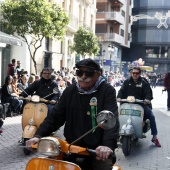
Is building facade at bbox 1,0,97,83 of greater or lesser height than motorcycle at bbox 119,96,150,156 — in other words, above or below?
above

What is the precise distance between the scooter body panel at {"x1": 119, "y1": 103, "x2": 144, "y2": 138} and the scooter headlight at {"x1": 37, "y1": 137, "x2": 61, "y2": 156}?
13.4ft

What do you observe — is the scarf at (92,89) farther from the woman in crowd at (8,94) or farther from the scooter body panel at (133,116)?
the woman in crowd at (8,94)

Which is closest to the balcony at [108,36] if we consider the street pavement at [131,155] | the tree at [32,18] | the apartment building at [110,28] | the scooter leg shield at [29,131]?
the apartment building at [110,28]

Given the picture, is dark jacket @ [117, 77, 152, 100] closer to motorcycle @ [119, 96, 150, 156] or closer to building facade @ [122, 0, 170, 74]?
motorcycle @ [119, 96, 150, 156]

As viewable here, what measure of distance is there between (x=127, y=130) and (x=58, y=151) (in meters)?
3.84

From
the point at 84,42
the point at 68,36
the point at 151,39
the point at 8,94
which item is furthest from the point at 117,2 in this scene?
the point at 8,94

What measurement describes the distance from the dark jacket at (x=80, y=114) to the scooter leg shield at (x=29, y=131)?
2.72m

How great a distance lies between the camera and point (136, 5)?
5831cm

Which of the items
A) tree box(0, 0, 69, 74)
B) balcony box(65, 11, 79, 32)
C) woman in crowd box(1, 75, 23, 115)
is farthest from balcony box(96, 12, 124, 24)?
woman in crowd box(1, 75, 23, 115)

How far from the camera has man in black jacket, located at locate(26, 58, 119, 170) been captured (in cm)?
299

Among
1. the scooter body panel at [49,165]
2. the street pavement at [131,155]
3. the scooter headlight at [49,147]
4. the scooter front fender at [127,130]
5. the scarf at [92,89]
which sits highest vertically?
the scarf at [92,89]

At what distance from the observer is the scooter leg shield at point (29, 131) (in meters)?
5.82

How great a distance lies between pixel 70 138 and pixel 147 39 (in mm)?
55928

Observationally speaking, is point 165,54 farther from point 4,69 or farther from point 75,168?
point 75,168
